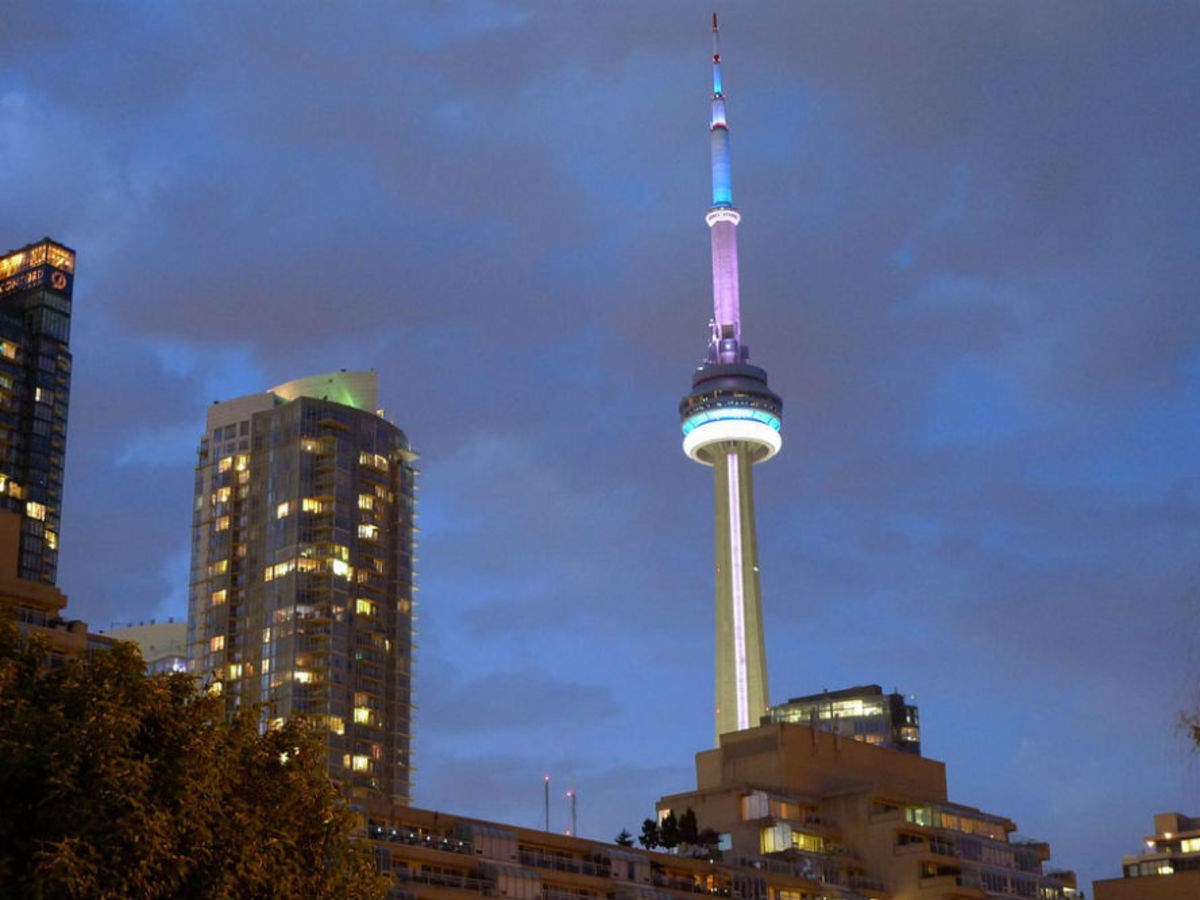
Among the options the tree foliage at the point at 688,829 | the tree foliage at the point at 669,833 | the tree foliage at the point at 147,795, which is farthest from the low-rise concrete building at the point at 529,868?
the tree foliage at the point at 147,795

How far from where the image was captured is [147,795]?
56656mm

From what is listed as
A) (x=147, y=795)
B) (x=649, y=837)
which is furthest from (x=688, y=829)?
(x=147, y=795)

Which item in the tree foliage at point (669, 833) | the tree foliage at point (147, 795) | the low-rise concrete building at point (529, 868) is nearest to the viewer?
the tree foliage at point (147, 795)

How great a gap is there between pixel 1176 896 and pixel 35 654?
11734 cm

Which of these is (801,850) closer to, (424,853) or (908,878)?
(908,878)

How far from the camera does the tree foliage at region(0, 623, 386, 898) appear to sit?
179 ft

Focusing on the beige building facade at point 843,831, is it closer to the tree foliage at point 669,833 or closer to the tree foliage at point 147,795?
the tree foliage at point 669,833

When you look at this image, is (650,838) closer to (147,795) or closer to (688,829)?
(688,829)

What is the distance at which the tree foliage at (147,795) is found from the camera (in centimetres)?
5453

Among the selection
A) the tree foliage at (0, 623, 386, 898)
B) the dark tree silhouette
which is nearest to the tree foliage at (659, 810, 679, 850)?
the dark tree silhouette

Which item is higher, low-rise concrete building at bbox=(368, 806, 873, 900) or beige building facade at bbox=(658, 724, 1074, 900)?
beige building facade at bbox=(658, 724, 1074, 900)

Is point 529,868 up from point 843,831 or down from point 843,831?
down

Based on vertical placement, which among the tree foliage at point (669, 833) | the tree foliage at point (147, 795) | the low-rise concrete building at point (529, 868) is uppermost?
the tree foliage at point (669, 833)

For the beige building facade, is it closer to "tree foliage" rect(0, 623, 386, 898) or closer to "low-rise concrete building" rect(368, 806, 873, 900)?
"low-rise concrete building" rect(368, 806, 873, 900)
